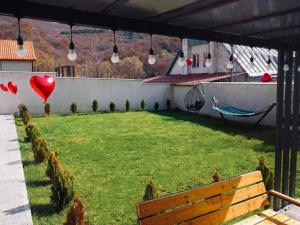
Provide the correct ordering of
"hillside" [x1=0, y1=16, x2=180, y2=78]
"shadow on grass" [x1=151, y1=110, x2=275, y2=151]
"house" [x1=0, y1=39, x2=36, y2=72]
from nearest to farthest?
"shadow on grass" [x1=151, y1=110, x2=275, y2=151], "house" [x1=0, y1=39, x2=36, y2=72], "hillside" [x1=0, y1=16, x2=180, y2=78]

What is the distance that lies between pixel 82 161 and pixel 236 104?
31.1ft

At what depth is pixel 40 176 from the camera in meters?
6.84

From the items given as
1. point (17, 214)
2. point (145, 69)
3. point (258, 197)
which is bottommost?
point (17, 214)

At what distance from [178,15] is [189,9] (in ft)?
0.69

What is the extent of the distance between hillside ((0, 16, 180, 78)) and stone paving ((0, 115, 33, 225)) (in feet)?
98.0

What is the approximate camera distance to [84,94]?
18859 mm

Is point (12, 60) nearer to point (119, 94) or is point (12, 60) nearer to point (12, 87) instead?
→ point (12, 87)

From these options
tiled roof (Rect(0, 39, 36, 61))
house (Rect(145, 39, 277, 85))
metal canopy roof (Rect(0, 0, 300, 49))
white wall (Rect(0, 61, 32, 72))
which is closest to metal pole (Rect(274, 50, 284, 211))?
metal canopy roof (Rect(0, 0, 300, 49))

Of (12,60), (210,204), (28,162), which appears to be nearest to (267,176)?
(210,204)

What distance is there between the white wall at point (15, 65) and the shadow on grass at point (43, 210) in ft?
76.7

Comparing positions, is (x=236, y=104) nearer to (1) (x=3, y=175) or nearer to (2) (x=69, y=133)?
(2) (x=69, y=133)

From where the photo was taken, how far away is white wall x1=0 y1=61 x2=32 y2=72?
2553 cm

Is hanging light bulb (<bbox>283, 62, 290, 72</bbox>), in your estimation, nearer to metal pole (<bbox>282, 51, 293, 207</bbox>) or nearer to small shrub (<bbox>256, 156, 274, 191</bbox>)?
metal pole (<bbox>282, 51, 293, 207</bbox>)

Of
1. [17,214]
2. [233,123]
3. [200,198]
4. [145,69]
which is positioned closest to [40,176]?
[17,214]
